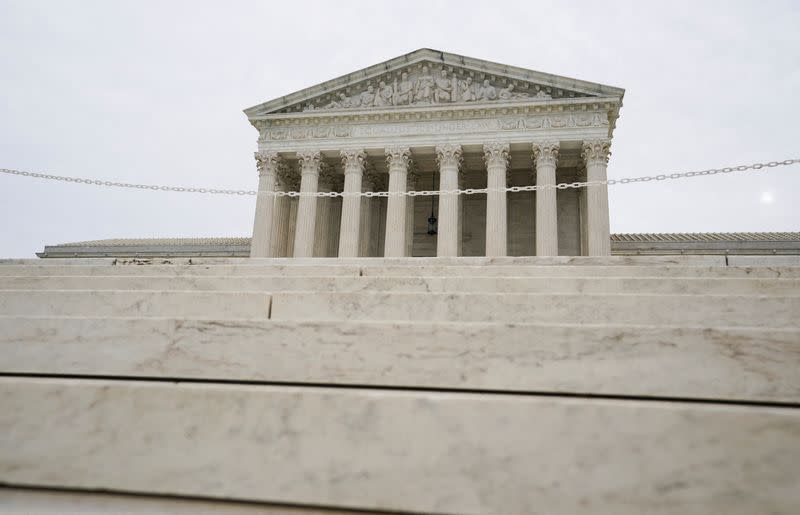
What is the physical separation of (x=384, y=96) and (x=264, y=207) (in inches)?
304

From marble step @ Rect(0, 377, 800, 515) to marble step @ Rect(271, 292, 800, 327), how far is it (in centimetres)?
115

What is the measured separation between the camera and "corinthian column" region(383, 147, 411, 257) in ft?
62.7

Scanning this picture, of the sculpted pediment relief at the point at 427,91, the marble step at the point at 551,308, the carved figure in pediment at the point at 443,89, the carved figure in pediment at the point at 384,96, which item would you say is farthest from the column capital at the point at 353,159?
the marble step at the point at 551,308

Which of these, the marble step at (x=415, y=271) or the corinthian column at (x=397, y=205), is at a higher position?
the corinthian column at (x=397, y=205)

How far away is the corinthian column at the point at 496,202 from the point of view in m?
18.3

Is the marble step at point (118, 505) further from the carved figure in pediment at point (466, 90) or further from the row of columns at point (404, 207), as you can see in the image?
the carved figure in pediment at point (466, 90)

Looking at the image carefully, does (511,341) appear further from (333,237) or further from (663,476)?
(333,237)

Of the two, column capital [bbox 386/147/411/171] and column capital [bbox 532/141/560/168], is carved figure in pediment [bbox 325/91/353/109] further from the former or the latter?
column capital [bbox 532/141/560/168]

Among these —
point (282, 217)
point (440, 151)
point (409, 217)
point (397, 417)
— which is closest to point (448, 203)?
point (409, 217)

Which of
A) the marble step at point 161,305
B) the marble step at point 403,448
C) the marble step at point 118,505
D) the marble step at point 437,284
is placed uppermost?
the marble step at point 437,284

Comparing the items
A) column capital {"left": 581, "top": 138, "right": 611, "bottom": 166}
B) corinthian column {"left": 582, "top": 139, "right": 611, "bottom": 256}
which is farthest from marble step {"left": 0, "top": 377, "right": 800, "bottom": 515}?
column capital {"left": 581, "top": 138, "right": 611, "bottom": 166}

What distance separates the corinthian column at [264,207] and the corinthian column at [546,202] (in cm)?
1205

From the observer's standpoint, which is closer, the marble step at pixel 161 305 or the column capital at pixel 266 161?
the marble step at pixel 161 305

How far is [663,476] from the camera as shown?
1.89 metres
